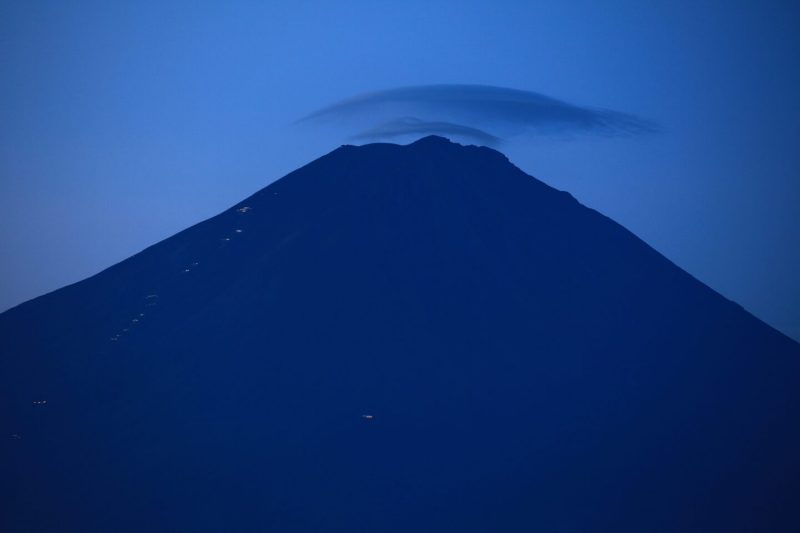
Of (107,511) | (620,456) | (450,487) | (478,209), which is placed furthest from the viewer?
(478,209)

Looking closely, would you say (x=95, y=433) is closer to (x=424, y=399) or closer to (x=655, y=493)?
(x=424, y=399)

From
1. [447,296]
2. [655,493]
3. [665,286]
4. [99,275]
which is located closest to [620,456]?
[655,493]

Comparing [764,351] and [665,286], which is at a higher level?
[665,286]

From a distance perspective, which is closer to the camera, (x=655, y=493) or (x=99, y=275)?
(x=655, y=493)

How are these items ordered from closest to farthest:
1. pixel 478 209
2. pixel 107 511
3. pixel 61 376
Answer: pixel 107 511
pixel 61 376
pixel 478 209

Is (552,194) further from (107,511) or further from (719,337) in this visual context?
(107,511)

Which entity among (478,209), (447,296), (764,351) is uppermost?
(478,209)
